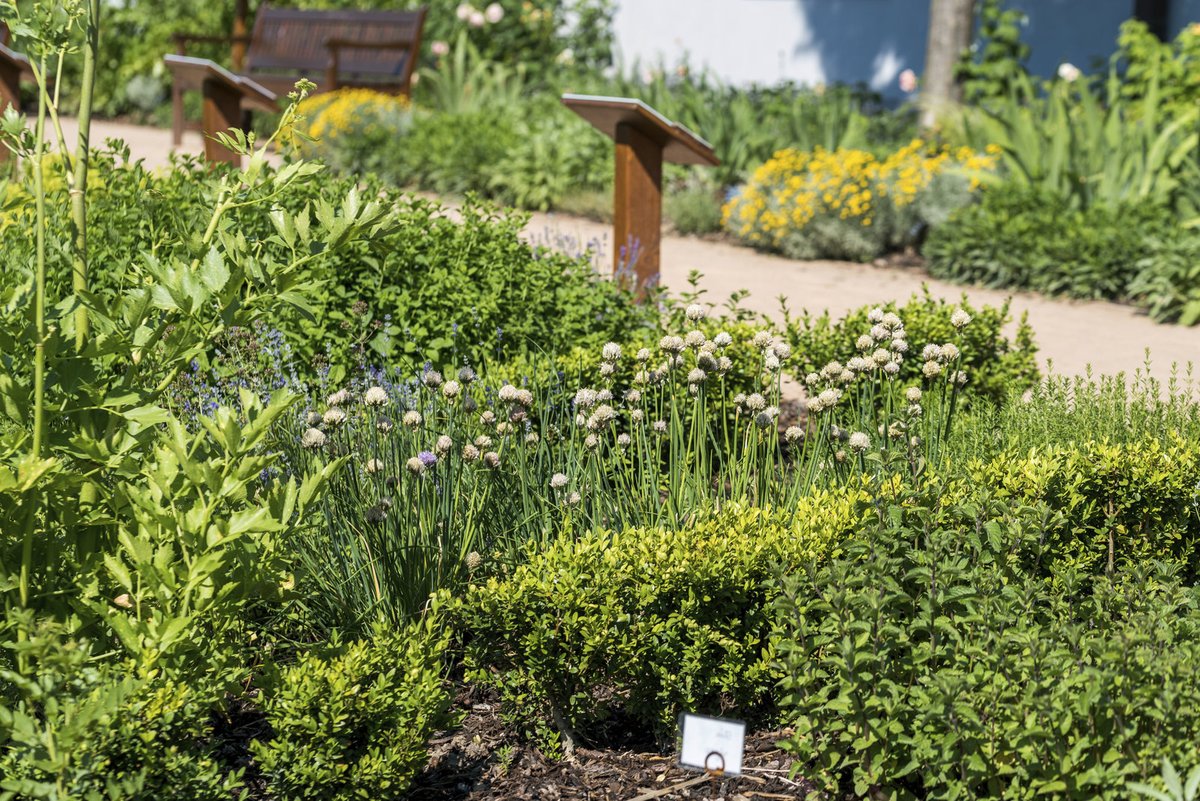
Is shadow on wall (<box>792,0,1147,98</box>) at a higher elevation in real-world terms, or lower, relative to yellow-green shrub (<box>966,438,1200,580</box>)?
higher

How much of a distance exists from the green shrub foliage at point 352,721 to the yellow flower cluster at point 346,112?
10.0m

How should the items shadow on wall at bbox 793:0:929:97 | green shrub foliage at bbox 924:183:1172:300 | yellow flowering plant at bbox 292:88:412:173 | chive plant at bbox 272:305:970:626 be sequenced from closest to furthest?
chive plant at bbox 272:305:970:626 < green shrub foliage at bbox 924:183:1172:300 < yellow flowering plant at bbox 292:88:412:173 < shadow on wall at bbox 793:0:929:97

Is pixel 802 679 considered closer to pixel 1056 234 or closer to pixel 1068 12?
pixel 1056 234

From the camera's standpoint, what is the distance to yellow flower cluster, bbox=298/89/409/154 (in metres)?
12.6

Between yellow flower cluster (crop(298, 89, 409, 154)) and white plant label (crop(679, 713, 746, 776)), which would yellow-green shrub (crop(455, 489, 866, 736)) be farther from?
yellow flower cluster (crop(298, 89, 409, 154))

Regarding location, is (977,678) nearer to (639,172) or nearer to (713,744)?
(713,744)

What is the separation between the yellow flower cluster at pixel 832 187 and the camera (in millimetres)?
10016

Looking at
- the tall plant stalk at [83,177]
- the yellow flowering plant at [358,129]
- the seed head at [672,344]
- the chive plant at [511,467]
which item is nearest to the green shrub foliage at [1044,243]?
the chive plant at [511,467]

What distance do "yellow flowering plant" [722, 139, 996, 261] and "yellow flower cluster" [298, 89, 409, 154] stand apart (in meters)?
4.27

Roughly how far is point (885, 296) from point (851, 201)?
1.38 m

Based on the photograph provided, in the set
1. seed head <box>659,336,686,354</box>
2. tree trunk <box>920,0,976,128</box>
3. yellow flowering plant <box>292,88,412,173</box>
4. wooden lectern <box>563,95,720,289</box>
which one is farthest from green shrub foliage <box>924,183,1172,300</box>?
seed head <box>659,336,686,354</box>

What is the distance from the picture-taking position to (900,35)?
16188 mm

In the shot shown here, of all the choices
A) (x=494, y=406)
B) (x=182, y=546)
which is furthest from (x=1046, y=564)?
(x=182, y=546)

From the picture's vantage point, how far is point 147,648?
2510 millimetres
